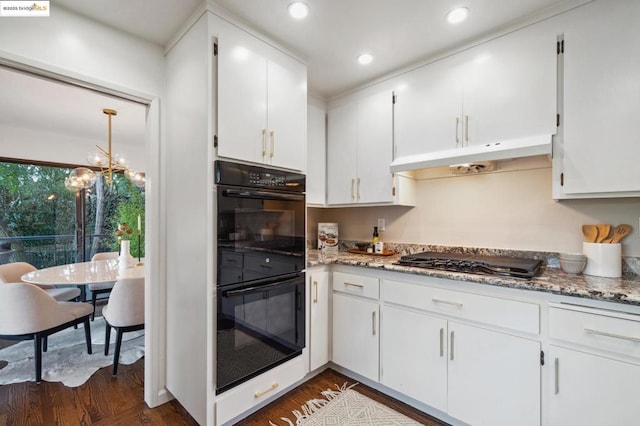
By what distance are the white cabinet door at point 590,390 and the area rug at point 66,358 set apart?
124 inches

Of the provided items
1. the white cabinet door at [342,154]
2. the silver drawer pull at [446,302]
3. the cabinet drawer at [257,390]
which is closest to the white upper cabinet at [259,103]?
the white cabinet door at [342,154]

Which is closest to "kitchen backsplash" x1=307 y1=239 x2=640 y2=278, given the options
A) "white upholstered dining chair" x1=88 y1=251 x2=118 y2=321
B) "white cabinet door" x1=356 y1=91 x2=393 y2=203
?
"white cabinet door" x1=356 y1=91 x2=393 y2=203

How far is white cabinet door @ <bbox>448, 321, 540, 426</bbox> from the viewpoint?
143 cm

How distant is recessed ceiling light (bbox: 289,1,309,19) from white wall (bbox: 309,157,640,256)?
1.59 metres

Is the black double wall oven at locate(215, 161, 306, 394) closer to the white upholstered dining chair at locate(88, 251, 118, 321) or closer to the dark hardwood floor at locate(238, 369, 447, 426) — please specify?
the dark hardwood floor at locate(238, 369, 447, 426)

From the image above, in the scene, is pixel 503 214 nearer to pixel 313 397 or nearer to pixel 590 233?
pixel 590 233

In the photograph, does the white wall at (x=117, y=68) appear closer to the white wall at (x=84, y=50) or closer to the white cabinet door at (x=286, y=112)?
the white wall at (x=84, y=50)

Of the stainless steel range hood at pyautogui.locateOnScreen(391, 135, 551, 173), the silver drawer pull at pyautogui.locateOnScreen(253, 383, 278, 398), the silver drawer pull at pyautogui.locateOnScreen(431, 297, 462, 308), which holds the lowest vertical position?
the silver drawer pull at pyautogui.locateOnScreen(253, 383, 278, 398)

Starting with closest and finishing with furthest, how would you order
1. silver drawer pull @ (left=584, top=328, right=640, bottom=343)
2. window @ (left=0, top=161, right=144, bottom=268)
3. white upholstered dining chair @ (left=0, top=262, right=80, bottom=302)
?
1. silver drawer pull @ (left=584, top=328, right=640, bottom=343)
2. white upholstered dining chair @ (left=0, top=262, right=80, bottom=302)
3. window @ (left=0, top=161, right=144, bottom=268)

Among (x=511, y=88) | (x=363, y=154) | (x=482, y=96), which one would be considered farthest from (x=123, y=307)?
(x=511, y=88)

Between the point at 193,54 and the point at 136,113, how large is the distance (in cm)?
204

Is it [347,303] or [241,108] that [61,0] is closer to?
[241,108]

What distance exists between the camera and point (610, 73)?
4.86 feet

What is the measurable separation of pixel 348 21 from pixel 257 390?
7.88 feet
